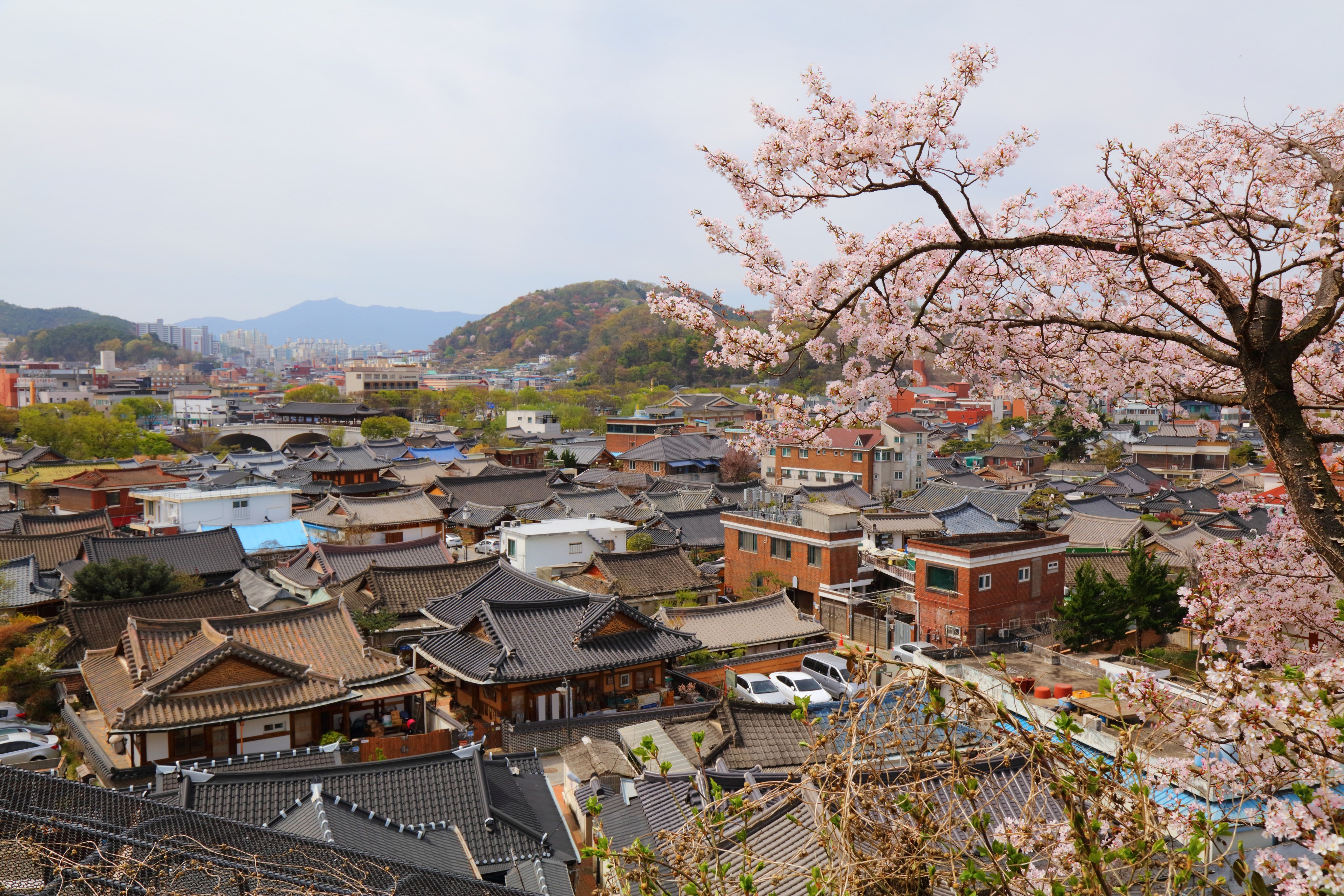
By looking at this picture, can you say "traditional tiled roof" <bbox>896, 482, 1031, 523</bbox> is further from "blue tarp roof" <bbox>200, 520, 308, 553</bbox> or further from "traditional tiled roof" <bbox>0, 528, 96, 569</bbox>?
"traditional tiled roof" <bbox>0, 528, 96, 569</bbox>

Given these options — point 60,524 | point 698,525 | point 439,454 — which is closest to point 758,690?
point 698,525

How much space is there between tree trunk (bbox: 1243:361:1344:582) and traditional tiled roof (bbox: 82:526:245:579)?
26302 mm

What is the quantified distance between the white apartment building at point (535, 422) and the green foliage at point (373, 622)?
4995 centimetres

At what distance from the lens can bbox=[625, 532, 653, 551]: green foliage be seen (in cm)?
2925

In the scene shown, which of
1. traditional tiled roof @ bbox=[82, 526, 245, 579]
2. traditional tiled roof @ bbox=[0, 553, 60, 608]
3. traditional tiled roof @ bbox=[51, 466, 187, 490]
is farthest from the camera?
traditional tiled roof @ bbox=[51, 466, 187, 490]

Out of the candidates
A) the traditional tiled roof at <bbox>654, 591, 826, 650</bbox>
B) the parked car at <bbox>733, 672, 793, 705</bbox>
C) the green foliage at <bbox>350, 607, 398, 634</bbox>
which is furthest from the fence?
A: the traditional tiled roof at <bbox>654, 591, 826, 650</bbox>

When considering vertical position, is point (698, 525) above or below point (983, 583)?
below

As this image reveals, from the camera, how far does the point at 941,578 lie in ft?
73.0

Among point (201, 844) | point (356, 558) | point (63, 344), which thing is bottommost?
point (356, 558)

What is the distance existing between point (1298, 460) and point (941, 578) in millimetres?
19014

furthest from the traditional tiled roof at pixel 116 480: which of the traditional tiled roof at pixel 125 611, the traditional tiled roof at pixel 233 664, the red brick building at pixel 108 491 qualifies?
the traditional tiled roof at pixel 233 664

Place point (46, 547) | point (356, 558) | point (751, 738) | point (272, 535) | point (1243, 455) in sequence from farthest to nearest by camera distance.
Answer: point (1243, 455) → point (272, 535) → point (46, 547) → point (356, 558) → point (751, 738)

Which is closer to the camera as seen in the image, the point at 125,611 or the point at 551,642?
the point at 551,642

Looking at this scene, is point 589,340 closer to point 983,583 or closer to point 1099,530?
point 1099,530
